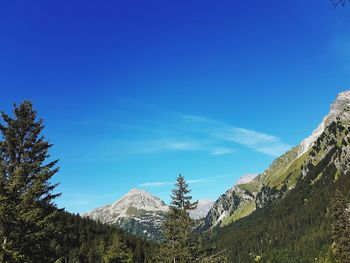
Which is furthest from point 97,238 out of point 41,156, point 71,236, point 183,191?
point 41,156

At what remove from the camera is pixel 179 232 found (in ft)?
118

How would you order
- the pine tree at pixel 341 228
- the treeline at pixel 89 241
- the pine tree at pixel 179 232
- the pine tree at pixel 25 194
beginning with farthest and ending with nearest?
1. the treeline at pixel 89 241
2. the pine tree at pixel 341 228
3. the pine tree at pixel 179 232
4. the pine tree at pixel 25 194

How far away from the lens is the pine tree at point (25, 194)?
66.0 feet

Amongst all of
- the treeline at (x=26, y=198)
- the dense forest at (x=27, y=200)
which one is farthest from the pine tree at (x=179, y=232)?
the treeline at (x=26, y=198)

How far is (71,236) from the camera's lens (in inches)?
6181

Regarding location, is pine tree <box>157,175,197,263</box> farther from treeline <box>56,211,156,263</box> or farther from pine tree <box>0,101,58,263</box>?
treeline <box>56,211,156,263</box>

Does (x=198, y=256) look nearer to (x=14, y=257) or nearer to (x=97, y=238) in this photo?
(x=14, y=257)

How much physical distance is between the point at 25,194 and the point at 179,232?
60.2 ft

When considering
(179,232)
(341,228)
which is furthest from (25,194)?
(341,228)

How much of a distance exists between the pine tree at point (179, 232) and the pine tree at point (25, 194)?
1514 cm

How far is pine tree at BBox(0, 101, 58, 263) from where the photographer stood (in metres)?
20.1

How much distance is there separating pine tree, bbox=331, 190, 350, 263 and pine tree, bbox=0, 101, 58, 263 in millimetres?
52212

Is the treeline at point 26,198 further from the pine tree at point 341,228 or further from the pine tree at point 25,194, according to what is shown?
the pine tree at point 341,228

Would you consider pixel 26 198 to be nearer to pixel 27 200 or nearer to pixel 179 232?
pixel 27 200
